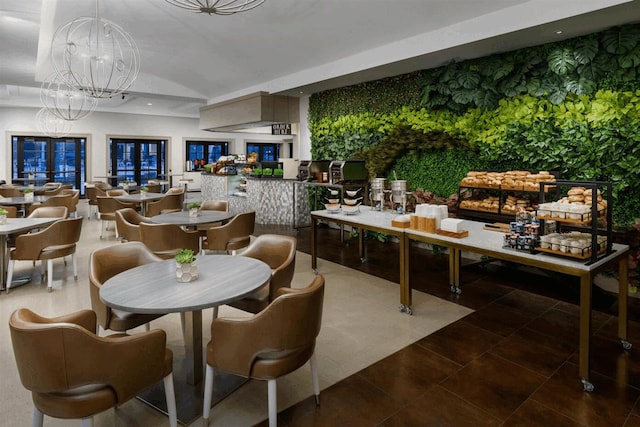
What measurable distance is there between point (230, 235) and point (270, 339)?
3037 millimetres

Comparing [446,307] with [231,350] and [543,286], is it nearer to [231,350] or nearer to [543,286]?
[543,286]

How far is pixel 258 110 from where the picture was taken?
870cm

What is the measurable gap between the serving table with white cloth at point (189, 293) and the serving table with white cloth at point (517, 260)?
5.42 feet

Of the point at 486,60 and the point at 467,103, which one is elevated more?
the point at 486,60

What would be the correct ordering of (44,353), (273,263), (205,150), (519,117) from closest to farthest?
(44,353), (273,263), (519,117), (205,150)

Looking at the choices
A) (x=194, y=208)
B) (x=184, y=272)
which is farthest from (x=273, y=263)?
(x=194, y=208)

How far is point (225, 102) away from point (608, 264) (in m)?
8.96

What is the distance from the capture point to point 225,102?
9930 millimetres

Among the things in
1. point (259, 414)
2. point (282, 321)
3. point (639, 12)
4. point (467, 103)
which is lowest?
point (259, 414)

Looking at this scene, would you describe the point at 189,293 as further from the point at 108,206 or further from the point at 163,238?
the point at 108,206

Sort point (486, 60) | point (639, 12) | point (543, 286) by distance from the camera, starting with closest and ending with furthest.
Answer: point (639, 12) → point (543, 286) → point (486, 60)

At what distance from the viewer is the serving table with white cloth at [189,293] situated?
2083 mm

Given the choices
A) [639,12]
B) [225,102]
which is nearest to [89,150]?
[225,102]

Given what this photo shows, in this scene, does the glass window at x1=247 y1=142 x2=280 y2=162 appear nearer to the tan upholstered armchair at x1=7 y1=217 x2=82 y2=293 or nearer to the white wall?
the white wall
